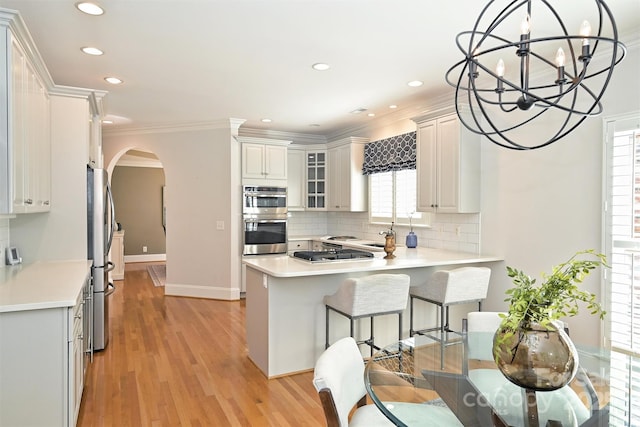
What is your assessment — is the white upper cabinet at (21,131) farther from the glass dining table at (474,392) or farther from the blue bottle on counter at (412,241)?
the blue bottle on counter at (412,241)

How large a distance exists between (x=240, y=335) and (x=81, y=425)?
6.38 ft

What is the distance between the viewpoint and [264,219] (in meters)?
6.29

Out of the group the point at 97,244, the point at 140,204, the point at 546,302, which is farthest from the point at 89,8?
the point at 140,204

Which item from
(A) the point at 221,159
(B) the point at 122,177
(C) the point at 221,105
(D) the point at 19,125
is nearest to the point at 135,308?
(A) the point at 221,159

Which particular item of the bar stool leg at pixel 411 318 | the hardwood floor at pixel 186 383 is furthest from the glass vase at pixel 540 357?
the bar stool leg at pixel 411 318

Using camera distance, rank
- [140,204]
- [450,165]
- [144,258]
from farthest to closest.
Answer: [144,258], [140,204], [450,165]

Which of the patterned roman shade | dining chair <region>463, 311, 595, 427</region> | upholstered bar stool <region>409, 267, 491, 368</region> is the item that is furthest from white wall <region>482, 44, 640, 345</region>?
dining chair <region>463, 311, 595, 427</region>

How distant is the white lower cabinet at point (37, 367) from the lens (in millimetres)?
2150

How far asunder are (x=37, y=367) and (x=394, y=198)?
4457 millimetres

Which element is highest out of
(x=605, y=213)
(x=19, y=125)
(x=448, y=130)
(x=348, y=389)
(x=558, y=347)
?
(x=448, y=130)

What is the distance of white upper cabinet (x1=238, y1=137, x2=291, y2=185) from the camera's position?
6188 millimetres

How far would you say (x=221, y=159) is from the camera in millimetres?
6129

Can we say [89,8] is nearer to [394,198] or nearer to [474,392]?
[474,392]

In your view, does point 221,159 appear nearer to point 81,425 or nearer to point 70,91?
point 70,91
